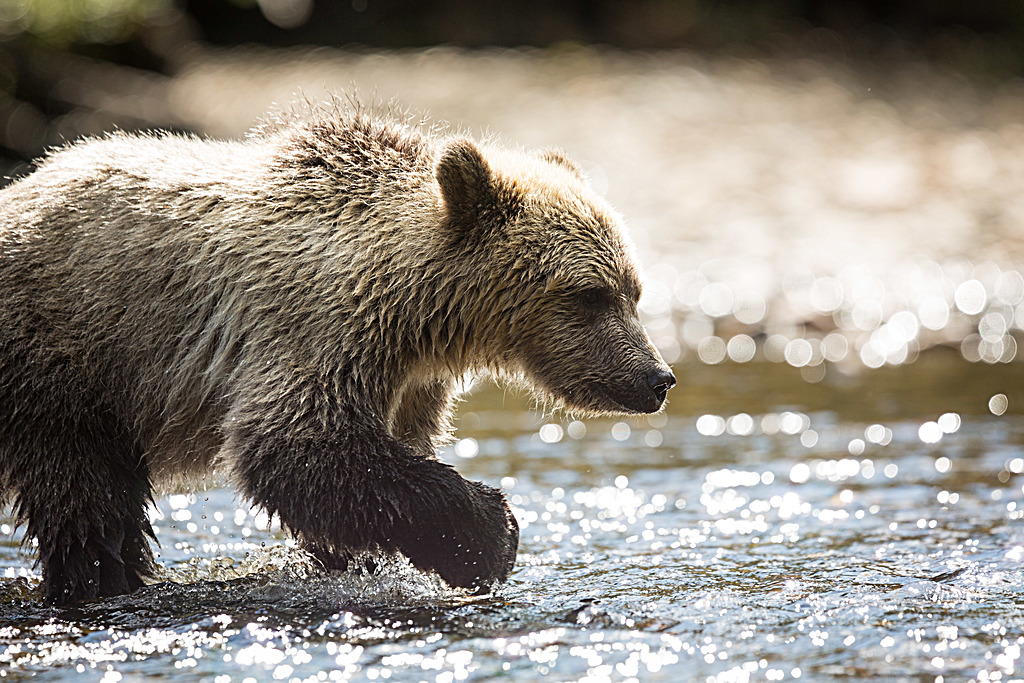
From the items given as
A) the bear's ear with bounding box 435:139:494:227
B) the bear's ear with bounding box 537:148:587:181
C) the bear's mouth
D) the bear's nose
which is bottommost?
the bear's mouth

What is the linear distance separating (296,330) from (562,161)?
67.1 inches

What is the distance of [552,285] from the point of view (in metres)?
5.51

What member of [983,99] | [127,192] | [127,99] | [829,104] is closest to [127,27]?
[127,99]

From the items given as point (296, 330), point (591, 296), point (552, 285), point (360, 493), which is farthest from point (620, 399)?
→ point (296, 330)

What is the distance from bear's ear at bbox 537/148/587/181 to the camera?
611 cm

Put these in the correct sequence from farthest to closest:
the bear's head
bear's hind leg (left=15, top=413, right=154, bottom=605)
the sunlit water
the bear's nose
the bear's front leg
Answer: the bear's nose, the bear's head, bear's hind leg (left=15, top=413, right=154, bottom=605), the bear's front leg, the sunlit water

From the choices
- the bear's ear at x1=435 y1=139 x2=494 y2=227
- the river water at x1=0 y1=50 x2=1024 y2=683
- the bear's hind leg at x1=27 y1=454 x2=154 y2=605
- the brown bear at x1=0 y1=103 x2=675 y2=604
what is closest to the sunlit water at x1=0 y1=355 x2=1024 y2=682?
the river water at x1=0 y1=50 x2=1024 y2=683

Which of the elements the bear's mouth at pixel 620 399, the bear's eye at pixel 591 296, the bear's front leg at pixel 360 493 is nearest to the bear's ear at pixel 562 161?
the bear's eye at pixel 591 296

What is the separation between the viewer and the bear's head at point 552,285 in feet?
17.9

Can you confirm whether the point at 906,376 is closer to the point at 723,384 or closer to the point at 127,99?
the point at 723,384

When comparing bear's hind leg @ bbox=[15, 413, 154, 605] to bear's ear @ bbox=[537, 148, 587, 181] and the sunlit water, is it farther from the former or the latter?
bear's ear @ bbox=[537, 148, 587, 181]

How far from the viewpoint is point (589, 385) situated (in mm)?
5684

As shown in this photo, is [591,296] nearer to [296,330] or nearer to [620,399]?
[620,399]

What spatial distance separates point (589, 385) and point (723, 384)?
16.1ft
